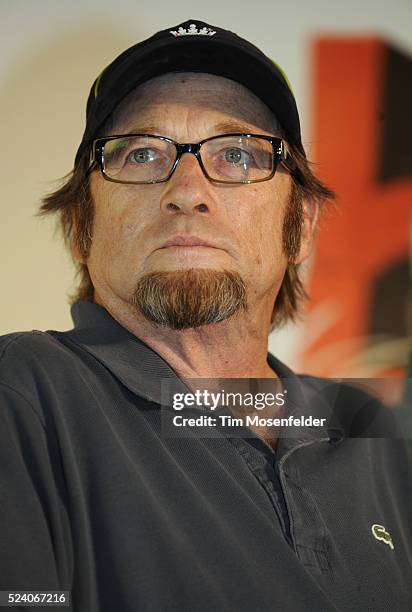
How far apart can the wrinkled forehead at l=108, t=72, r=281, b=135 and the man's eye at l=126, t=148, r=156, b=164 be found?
0.04 metres

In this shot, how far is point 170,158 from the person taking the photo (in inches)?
40.9

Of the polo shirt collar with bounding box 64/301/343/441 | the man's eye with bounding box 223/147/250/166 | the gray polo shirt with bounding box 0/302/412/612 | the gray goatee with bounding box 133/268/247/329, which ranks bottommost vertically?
the gray polo shirt with bounding box 0/302/412/612

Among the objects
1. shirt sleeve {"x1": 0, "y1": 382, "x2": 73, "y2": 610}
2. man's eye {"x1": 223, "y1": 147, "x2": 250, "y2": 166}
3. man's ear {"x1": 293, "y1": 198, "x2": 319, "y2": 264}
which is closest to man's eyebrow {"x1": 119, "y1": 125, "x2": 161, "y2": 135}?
man's eye {"x1": 223, "y1": 147, "x2": 250, "y2": 166}

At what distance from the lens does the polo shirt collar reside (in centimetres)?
92

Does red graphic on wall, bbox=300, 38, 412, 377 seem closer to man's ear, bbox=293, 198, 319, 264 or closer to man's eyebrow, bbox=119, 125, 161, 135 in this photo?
man's ear, bbox=293, 198, 319, 264

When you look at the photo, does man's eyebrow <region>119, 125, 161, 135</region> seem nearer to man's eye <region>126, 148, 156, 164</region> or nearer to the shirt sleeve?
man's eye <region>126, 148, 156, 164</region>

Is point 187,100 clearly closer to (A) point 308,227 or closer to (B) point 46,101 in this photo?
(A) point 308,227

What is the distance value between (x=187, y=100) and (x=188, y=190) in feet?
0.50

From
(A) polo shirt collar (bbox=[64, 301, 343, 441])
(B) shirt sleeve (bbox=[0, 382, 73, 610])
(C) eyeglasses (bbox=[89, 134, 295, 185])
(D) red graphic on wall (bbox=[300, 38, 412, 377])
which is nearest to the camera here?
(B) shirt sleeve (bbox=[0, 382, 73, 610])

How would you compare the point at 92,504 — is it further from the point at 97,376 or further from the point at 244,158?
the point at 244,158

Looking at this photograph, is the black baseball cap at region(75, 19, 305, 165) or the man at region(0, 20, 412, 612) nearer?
the man at region(0, 20, 412, 612)

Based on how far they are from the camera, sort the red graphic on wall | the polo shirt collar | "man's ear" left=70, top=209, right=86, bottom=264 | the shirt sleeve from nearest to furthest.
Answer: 1. the shirt sleeve
2. the polo shirt collar
3. "man's ear" left=70, top=209, right=86, bottom=264
4. the red graphic on wall

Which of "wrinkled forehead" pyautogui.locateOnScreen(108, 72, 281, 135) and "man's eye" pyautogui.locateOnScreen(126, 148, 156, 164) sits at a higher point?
"wrinkled forehead" pyautogui.locateOnScreen(108, 72, 281, 135)

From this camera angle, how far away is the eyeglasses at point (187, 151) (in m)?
1.04
